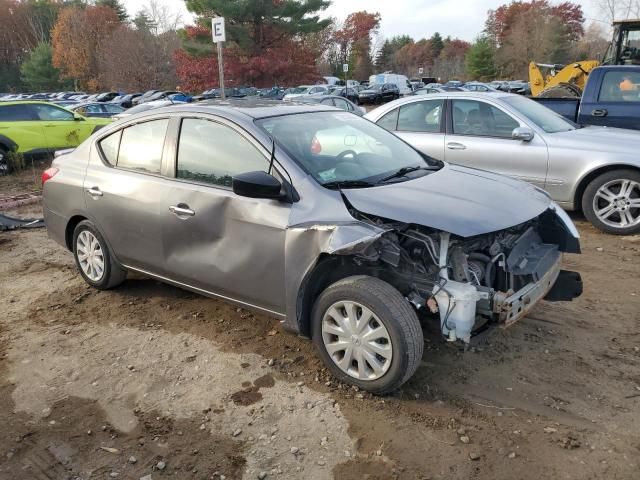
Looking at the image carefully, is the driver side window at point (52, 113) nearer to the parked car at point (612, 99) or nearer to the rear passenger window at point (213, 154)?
the rear passenger window at point (213, 154)

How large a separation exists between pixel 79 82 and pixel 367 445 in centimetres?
5937

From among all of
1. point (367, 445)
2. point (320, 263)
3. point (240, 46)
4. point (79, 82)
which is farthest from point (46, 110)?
point (79, 82)

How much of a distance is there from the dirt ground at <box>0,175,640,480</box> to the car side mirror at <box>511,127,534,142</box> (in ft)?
7.66

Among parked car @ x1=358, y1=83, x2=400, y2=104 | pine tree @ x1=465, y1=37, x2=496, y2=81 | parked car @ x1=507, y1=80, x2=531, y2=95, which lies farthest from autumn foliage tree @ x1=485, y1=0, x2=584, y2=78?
parked car @ x1=358, y1=83, x2=400, y2=104

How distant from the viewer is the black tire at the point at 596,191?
600 centimetres

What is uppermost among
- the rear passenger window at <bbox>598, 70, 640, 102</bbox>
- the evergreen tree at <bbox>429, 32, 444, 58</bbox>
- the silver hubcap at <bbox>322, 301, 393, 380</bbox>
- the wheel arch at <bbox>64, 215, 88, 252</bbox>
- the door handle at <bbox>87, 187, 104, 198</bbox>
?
the evergreen tree at <bbox>429, 32, 444, 58</bbox>

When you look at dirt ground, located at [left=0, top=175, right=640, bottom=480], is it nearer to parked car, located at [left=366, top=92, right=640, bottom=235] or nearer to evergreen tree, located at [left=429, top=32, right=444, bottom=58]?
parked car, located at [left=366, top=92, right=640, bottom=235]

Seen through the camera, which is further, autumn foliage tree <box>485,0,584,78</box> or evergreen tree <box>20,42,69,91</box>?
evergreen tree <box>20,42,69,91</box>

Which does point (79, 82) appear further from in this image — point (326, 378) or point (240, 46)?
point (326, 378)

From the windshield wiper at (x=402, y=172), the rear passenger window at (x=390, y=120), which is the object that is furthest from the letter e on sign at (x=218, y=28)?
the windshield wiper at (x=402, y=172)

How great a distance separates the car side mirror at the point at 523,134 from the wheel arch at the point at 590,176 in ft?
2.49

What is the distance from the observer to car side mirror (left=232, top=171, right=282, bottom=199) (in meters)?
3.25

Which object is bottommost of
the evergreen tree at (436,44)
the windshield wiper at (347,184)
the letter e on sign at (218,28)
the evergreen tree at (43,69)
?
the windshield wiper at (347,184)

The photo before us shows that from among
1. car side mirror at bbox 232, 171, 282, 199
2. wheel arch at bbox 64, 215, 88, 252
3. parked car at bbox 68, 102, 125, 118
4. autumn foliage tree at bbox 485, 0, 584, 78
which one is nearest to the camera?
car side mirror at bbox 232, 171, 282, 199
